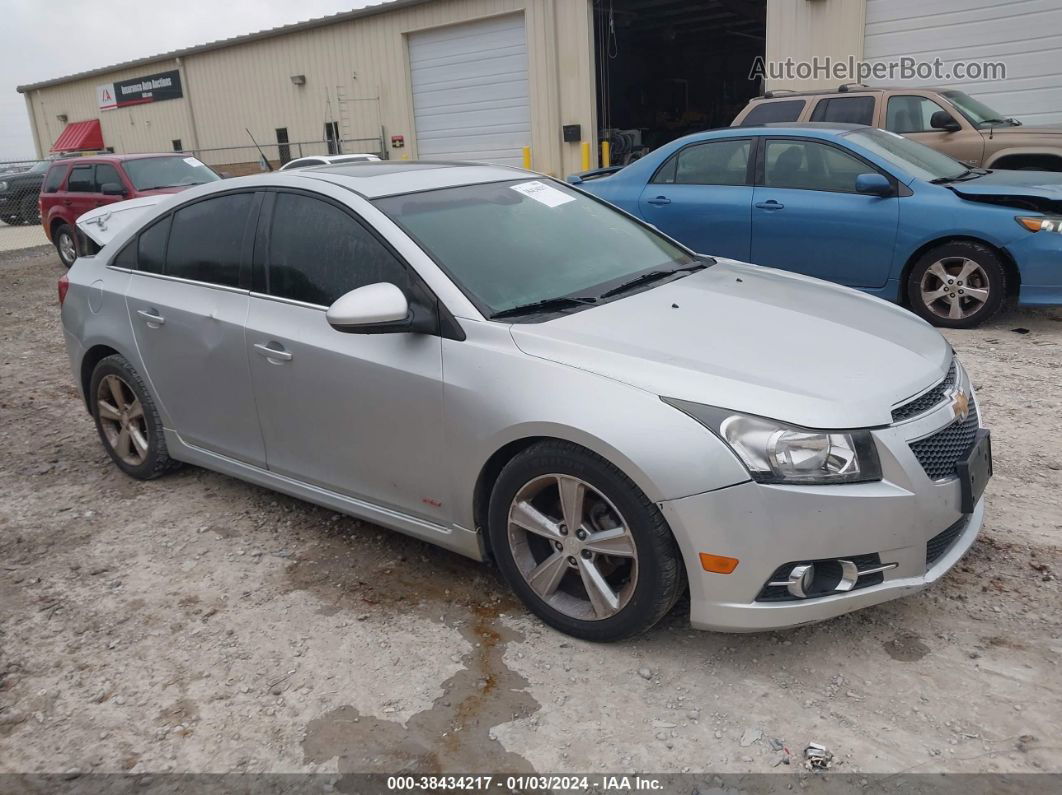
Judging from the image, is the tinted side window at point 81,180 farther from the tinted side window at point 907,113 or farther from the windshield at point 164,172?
the tinted side window at point 907,113

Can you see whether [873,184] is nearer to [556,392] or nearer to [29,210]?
[556,392]

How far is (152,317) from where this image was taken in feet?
13.8

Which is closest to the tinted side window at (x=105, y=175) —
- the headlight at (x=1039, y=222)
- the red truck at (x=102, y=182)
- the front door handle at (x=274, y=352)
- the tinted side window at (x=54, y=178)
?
the red truck at (x=102, y=182)

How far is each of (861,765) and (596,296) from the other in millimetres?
1837

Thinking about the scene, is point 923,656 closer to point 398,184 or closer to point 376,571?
point 376,571

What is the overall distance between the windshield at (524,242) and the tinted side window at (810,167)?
3519mm

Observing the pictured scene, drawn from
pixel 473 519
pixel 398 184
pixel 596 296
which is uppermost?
pixel 398 184

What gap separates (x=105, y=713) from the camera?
2.85 m

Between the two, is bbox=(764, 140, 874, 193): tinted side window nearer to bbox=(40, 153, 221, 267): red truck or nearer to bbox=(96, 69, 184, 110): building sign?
bbox=(40, 153, 221, 267): red truck

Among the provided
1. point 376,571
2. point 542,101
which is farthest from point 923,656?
point 542,101

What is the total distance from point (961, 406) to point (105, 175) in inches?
504

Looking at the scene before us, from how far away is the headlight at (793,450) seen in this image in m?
2.60

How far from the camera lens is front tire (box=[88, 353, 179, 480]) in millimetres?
4453

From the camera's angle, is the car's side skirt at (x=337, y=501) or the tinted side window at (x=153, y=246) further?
the tinted side window at (x=153, y=246)
